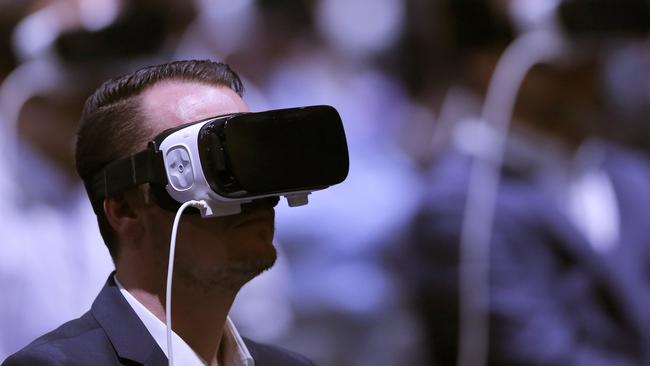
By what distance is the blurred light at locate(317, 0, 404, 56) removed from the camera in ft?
10.4

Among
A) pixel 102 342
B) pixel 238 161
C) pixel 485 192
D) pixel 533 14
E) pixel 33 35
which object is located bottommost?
pixel 102 342

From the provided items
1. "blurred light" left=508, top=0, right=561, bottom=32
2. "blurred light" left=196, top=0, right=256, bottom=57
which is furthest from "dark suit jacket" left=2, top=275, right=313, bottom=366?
"blurred light" left=508, top=0, right=561, bottom=32

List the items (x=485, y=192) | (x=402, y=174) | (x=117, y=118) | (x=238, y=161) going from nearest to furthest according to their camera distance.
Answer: (x=238, y=161)
(x=117, y=118)
(x=485, y=192)
(x=402, y=174)

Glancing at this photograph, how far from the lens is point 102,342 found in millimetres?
1470

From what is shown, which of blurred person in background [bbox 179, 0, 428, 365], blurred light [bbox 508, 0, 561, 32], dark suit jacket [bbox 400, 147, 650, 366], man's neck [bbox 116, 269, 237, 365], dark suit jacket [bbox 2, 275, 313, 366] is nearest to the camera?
dark suit jacket [bbox 2, 275, 313, 366]

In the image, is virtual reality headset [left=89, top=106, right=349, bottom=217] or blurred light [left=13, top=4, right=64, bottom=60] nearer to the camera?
virtual reality headset [left=89, top=106, right=349, bottom=217]

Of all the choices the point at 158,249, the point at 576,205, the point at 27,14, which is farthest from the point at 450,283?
the point at 158,249

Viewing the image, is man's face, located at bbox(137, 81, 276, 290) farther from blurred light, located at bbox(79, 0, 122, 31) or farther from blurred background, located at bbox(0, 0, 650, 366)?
blurred light, located at bbox(79, 0, 122, 31)

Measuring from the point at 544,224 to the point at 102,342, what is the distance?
166 centimetres

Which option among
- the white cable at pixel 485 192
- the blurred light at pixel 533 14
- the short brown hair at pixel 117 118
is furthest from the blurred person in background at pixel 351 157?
the short brown hair at pixel 117 118

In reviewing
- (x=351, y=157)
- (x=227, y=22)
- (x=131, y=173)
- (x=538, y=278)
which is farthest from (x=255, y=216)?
(x=227, y=22)

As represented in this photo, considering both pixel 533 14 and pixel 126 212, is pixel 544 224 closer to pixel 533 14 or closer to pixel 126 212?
pixel 533 14

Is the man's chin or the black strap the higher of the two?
the black strap

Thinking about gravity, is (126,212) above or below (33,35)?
below
